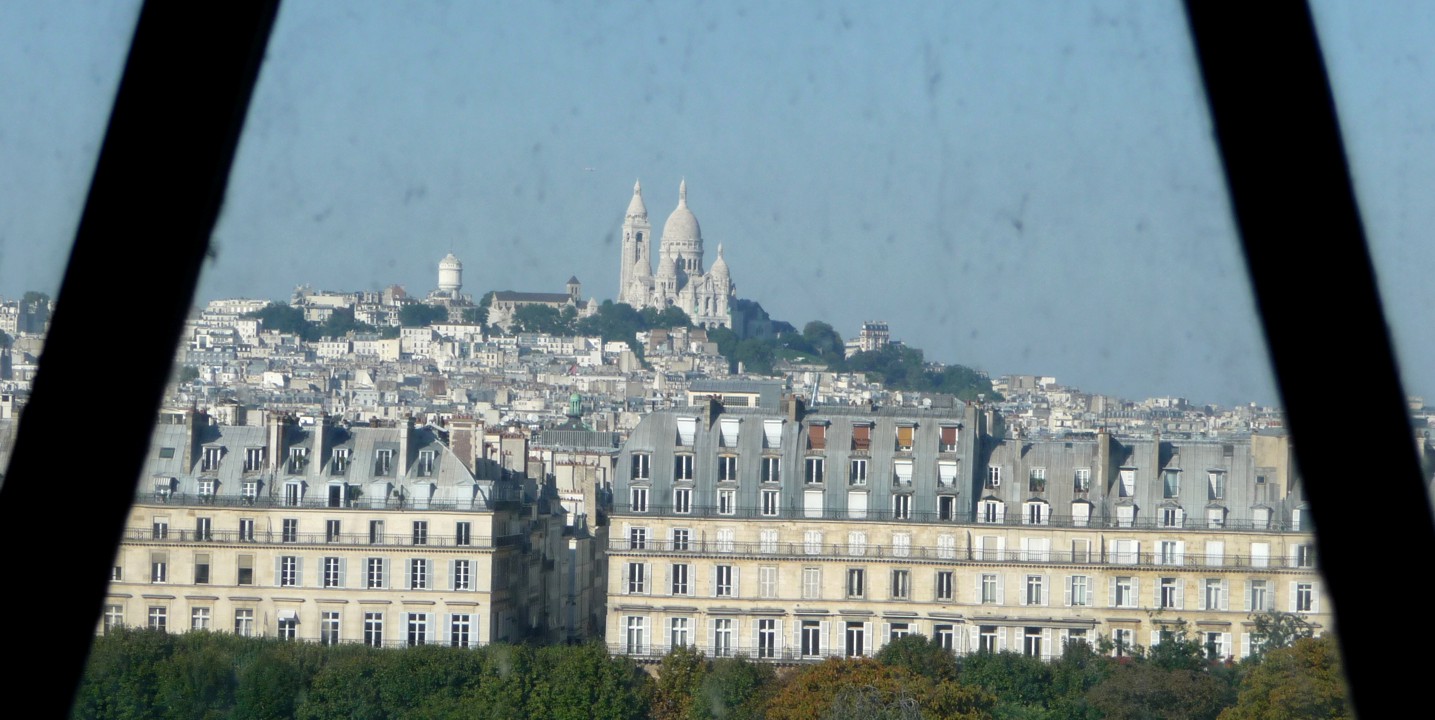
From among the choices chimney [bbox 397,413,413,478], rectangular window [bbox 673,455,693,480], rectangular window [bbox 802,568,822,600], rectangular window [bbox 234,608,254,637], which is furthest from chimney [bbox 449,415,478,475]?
rectangular window [bbox 802,568,822,600]

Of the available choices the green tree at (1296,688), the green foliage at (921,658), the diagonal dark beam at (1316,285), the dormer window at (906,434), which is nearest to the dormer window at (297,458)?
the dormer window at (906,434)

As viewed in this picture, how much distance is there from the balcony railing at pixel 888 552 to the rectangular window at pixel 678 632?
0.56 m

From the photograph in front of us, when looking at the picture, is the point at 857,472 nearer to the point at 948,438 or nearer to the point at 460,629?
the point at 948,438

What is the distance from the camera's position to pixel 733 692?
14.4 metres

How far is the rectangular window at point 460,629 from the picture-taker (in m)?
16.3

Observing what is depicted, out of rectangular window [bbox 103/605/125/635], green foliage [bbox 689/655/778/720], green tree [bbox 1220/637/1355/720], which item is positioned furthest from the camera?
rectangular window [bbox 103/605/125/635]

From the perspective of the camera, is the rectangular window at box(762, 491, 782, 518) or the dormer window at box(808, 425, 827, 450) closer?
the rectangular window at box(762, 491, 782, 518)

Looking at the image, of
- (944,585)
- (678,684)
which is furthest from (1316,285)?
(944,585)

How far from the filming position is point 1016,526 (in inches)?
651

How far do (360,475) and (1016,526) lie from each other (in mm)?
5569

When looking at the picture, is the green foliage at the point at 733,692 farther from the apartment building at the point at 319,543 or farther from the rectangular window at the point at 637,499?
the apartment building at the point at 319,543

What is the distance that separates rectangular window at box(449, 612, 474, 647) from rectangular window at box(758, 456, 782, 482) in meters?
2.72

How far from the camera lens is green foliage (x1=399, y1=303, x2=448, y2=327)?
2616 inches

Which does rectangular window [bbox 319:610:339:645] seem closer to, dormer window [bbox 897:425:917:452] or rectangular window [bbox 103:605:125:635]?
rectangular window [bbox 103:605:125:635]
